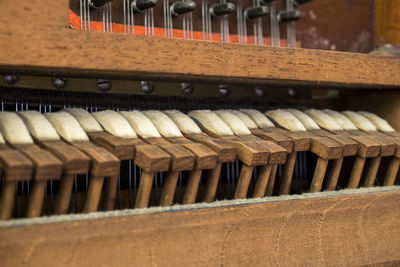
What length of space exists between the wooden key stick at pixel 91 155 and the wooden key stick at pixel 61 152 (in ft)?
0.06

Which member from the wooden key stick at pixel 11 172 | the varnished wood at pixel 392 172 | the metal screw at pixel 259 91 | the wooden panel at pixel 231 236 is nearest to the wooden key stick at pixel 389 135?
the varnished wood at pixel 392 172

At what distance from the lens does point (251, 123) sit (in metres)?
1.42

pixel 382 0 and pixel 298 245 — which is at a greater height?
pixel 382 0

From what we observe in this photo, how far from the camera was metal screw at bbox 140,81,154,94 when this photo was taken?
61.6 inches

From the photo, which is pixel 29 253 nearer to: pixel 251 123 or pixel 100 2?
pixel 251 123

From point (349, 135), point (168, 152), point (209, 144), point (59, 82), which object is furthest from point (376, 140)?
point (59, 82)

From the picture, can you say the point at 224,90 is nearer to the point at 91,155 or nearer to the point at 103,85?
the point at 103,85

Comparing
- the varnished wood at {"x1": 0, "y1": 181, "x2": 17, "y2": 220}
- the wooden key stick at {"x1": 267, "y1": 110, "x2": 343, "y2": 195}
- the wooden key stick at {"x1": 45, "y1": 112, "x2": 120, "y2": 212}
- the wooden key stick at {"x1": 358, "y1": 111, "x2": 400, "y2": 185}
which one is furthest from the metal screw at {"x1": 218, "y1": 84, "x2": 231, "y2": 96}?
the varnished wood at {"x1": 0, "y1": 181, "x2": 17, "y2": 220}

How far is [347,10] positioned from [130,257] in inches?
62.6

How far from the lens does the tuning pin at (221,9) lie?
1680 millimetres

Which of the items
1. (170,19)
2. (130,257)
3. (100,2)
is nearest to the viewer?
(130,257)

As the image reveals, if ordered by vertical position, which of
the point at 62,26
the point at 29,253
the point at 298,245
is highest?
the point at 62,26

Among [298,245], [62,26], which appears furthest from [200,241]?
[62,26]

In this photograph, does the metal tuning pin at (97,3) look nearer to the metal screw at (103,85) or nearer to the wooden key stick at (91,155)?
the metal screw at (103,85)
